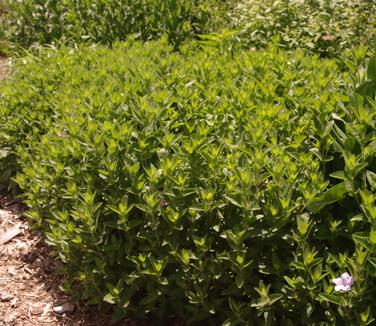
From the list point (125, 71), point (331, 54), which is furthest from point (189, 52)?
point (331, 54)

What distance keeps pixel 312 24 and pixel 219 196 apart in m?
3.07

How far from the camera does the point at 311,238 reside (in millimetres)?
2543

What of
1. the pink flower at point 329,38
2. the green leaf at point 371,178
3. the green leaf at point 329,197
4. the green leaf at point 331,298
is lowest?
the pink flower at point 329,38

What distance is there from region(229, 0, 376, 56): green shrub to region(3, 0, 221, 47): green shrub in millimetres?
472

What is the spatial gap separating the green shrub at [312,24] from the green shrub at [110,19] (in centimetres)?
47

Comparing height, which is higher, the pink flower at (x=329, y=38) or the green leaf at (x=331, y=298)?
the green leaf at (x=331, y=298)

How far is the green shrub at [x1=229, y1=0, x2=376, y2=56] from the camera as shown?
5012 mm

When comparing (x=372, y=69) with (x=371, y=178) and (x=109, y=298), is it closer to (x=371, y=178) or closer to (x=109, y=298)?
(x=371, y=178)

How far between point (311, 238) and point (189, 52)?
2.32 m

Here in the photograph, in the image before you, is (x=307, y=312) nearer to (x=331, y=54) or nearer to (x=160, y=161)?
(x=160, y=161)

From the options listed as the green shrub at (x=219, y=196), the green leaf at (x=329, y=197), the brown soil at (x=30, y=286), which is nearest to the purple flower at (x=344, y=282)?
the green shrub at (x=219, y=196)

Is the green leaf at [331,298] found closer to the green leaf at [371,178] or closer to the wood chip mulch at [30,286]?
the green leaf at [371,178]

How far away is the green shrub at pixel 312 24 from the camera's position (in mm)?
5012

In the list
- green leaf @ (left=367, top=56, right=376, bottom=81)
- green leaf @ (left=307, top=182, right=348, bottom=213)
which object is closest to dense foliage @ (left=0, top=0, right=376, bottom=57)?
green leaf @ (left=367, top=56, right=376, bottom=81)
